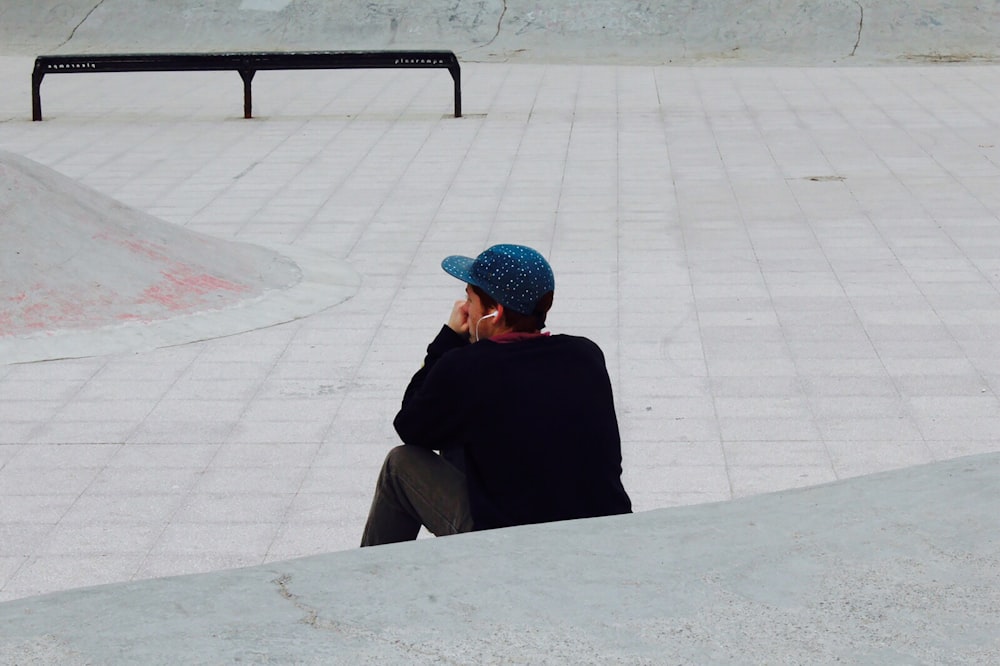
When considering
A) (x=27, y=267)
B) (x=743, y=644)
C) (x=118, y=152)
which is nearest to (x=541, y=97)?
(x=118, y=152)

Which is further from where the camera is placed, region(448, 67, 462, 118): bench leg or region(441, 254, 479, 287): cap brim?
region(448, 67, 462, 118): bench leg

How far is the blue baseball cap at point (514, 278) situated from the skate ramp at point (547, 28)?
56.5ft

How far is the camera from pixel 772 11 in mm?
21984

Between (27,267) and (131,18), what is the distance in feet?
52.9

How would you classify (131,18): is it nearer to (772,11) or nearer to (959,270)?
(772,11)

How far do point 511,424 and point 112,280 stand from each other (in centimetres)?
503

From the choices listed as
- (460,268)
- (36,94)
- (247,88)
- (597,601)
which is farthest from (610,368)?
(36,94)

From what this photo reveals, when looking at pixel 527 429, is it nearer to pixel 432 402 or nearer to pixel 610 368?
pixel 432 402

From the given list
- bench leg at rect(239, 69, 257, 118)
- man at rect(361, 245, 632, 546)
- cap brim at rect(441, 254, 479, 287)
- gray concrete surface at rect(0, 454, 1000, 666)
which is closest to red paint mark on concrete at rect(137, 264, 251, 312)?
cap brim at rect(441, 254, 479, 287)

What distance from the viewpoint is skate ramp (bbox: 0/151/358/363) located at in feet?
25.4

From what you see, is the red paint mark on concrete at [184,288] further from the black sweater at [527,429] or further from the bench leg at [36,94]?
the bench leg at [36,94]

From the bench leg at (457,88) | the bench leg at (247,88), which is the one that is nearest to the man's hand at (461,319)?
the bench leg at (457,88)

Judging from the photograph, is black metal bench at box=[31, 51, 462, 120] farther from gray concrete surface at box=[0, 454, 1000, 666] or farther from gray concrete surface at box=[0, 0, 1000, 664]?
gray concrete surface at box=[0, 454, 1000, 666]

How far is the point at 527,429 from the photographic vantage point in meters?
3.69
